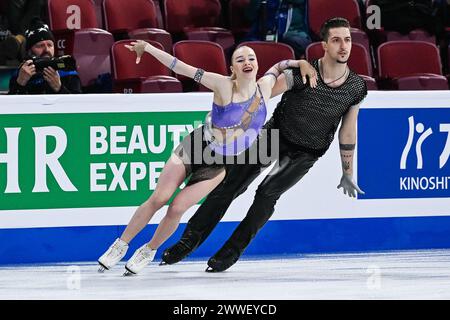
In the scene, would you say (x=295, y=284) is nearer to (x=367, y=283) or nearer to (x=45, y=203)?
(x=367, y=283)

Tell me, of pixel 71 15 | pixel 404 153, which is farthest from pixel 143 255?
pixel 71 15

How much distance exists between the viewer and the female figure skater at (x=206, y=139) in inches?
263

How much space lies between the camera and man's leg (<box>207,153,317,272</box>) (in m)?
7.16

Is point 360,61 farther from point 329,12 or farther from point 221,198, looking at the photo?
point 221,198

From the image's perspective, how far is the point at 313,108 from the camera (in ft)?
23.6

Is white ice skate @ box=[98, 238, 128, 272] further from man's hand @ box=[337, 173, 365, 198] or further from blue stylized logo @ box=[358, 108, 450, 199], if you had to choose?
blue stylized logo @ box=[358, 108, 450, 199]

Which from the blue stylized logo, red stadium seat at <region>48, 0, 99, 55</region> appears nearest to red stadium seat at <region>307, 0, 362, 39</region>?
red stadium seat at <region>48, 0, 99, 55</region>

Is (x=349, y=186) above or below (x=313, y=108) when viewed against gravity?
below

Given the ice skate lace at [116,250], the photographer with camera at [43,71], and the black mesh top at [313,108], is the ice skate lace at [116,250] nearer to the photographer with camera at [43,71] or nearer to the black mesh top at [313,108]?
the photographer with camera at [43,71]

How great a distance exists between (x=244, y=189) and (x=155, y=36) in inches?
79.8

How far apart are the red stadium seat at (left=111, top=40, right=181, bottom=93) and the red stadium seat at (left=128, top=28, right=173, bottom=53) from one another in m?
0.47

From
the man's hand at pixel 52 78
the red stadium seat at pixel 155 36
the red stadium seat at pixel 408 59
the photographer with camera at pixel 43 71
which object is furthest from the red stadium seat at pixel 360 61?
the man's hand at pixel 52 78

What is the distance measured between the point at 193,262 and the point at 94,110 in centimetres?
113

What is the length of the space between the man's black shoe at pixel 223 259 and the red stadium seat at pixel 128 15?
259 cm
